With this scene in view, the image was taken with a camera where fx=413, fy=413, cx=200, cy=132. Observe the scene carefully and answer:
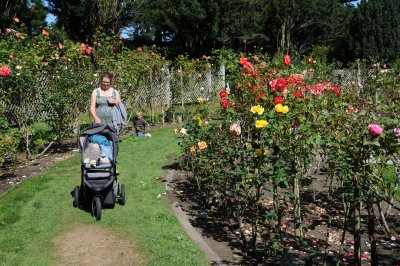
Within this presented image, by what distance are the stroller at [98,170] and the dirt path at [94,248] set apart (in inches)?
14.1

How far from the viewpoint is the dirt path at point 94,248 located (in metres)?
3.96

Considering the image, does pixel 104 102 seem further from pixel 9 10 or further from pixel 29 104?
pixel 9 10

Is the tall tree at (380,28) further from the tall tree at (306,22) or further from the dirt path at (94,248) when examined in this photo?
the dirt path at (94,248)

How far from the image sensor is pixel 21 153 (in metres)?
8.37

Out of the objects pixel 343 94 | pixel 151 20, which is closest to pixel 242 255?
pixel 343 94

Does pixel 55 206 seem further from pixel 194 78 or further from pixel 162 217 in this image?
pixel 194 78

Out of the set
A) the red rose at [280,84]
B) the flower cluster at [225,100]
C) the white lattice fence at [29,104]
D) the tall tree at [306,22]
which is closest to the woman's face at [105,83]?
the flower cluster at [225,100]

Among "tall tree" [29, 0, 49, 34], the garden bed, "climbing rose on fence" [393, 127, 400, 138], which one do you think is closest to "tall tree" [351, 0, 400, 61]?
"tall tree" [29, 0, 49, 34]

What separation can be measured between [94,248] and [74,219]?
2.83 ft

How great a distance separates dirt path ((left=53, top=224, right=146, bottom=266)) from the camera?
3.96 metres

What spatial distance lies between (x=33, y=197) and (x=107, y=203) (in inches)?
52.3

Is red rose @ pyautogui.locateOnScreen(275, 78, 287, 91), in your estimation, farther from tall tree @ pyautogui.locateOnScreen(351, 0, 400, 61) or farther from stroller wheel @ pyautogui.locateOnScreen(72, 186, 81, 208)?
tall tree @ pyautogui.locateOnScreen(351, 0, 400, 61)

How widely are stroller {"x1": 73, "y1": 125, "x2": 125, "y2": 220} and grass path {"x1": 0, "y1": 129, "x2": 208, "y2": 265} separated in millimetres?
170

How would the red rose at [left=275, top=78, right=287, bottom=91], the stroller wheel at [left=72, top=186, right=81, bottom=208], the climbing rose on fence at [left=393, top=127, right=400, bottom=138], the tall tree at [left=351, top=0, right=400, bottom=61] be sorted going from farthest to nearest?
the tall tree at [left=351, top=0, right=400, bottom=61]
the stroller wheel at [left=72, top=186, right=81, bottom=208]
the red rose at [left=275, top=78, right=287, bottom=91]
the climbing rose on fence at [left=393, top=127, right=400, bottom=138]
